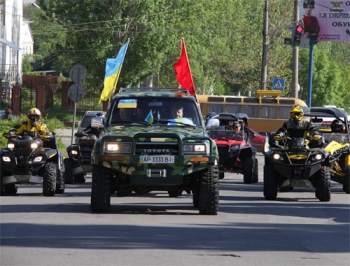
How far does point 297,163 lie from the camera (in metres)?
19.9

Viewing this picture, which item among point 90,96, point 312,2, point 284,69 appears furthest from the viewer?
point 284,69

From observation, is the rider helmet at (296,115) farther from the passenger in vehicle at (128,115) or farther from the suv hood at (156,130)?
the passenger in vehicle at (128,115)

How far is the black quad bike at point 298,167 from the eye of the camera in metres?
19.8

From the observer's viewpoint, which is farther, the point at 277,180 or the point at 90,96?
the point at 90,96

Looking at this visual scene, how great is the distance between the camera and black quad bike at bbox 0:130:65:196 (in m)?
19.7

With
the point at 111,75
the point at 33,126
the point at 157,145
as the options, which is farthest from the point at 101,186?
the point at 111,75

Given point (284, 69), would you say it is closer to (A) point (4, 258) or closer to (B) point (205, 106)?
(B) point (205, 106)

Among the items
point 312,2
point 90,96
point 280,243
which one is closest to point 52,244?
point 280,243

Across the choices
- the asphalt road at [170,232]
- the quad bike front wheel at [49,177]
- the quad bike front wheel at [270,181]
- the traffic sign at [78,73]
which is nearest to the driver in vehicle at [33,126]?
Answer: the quad bike front wheel at [49,177]

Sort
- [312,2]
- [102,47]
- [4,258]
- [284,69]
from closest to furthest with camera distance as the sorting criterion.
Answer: [4,258] < [312,2] < [102,47] < [284,69]

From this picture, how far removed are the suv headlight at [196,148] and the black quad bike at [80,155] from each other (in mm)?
8221

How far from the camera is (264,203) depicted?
19.6 m

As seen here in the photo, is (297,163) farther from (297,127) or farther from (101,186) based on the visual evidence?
(101,186)

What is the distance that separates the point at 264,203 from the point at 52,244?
793 cm
